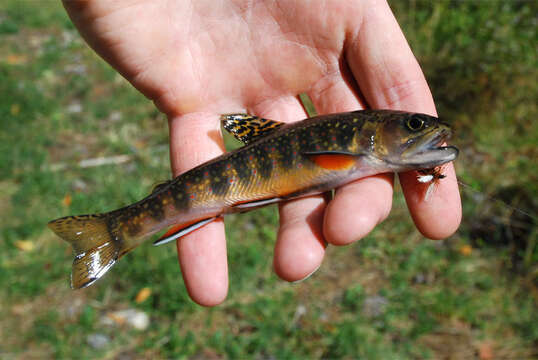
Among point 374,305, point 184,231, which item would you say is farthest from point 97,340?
point 374,305

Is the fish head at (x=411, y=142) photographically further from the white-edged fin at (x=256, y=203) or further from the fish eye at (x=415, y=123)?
the white-edged fin at (x=256, y=203)

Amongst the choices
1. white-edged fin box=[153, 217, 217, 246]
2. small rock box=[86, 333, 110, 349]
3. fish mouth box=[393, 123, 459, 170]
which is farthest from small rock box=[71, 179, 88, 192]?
fish mouth box=[393, 123, 459, 170]

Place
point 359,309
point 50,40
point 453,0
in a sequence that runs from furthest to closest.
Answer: point 50,40 → point 453,0 → point 359,309

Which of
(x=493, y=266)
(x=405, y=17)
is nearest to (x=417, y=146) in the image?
(x=493, y=266)

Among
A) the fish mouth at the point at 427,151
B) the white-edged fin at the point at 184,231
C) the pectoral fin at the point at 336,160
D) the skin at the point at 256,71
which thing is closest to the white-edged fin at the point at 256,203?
the skin at the point at 256,71

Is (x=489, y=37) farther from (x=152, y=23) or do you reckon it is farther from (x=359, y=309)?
(x=152, y=23)

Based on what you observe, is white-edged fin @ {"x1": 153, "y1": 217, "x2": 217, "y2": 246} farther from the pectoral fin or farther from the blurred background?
the blurred background
